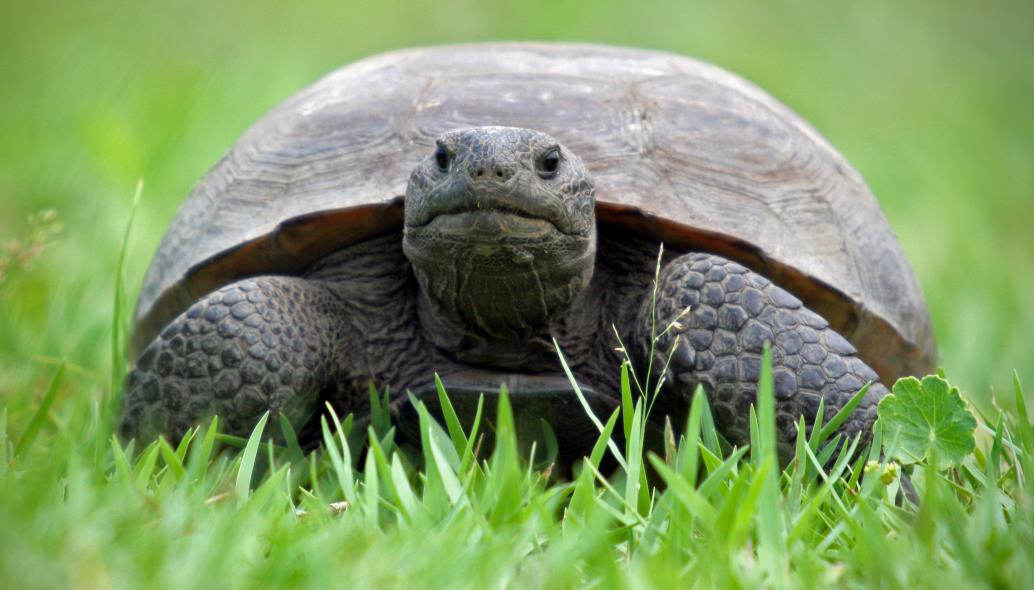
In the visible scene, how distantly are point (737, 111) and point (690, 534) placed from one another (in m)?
1.75

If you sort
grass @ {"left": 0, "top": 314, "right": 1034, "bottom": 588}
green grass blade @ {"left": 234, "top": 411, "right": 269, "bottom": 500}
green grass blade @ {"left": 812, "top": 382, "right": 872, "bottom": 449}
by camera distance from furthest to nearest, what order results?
green grass blade @ {"left": 812, "top": 382, "right": 872, "bottom": 449}, green grass blade @ {"left": 234, "top": 411, "right": 269, "bottom": 500}, grass @ {"left": 0, "top": 314, "right": 1034, "bottom": 588}

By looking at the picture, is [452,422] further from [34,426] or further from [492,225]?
[34,426]

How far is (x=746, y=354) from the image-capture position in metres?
2.58

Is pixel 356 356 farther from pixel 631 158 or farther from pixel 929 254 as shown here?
pixel 929 254

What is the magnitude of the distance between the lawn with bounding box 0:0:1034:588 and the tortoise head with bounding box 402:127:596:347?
15.7 inches

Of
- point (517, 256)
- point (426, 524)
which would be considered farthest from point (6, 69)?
point (426, 524)

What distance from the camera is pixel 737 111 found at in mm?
3299

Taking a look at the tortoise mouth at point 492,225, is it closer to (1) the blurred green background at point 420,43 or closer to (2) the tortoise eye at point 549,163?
(2) the tortoise eye at point 549,163

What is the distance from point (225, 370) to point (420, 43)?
10.3m

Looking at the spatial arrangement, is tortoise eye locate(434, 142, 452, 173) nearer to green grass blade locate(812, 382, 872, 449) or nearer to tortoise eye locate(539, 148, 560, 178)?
tortoise eye locate(539, 148, 560, 178)

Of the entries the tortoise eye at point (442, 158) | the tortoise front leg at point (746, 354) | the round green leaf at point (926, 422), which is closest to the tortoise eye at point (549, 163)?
the tortoise eye at point (442, 158)

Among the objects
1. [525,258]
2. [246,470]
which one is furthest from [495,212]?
[246,470]

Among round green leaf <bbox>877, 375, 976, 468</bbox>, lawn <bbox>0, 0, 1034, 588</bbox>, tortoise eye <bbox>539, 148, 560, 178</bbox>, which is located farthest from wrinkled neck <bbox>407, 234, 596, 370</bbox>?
round green leaf <bbox>877, 375, 976, 468</bbox>

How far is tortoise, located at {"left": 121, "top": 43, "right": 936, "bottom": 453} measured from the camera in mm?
2574
